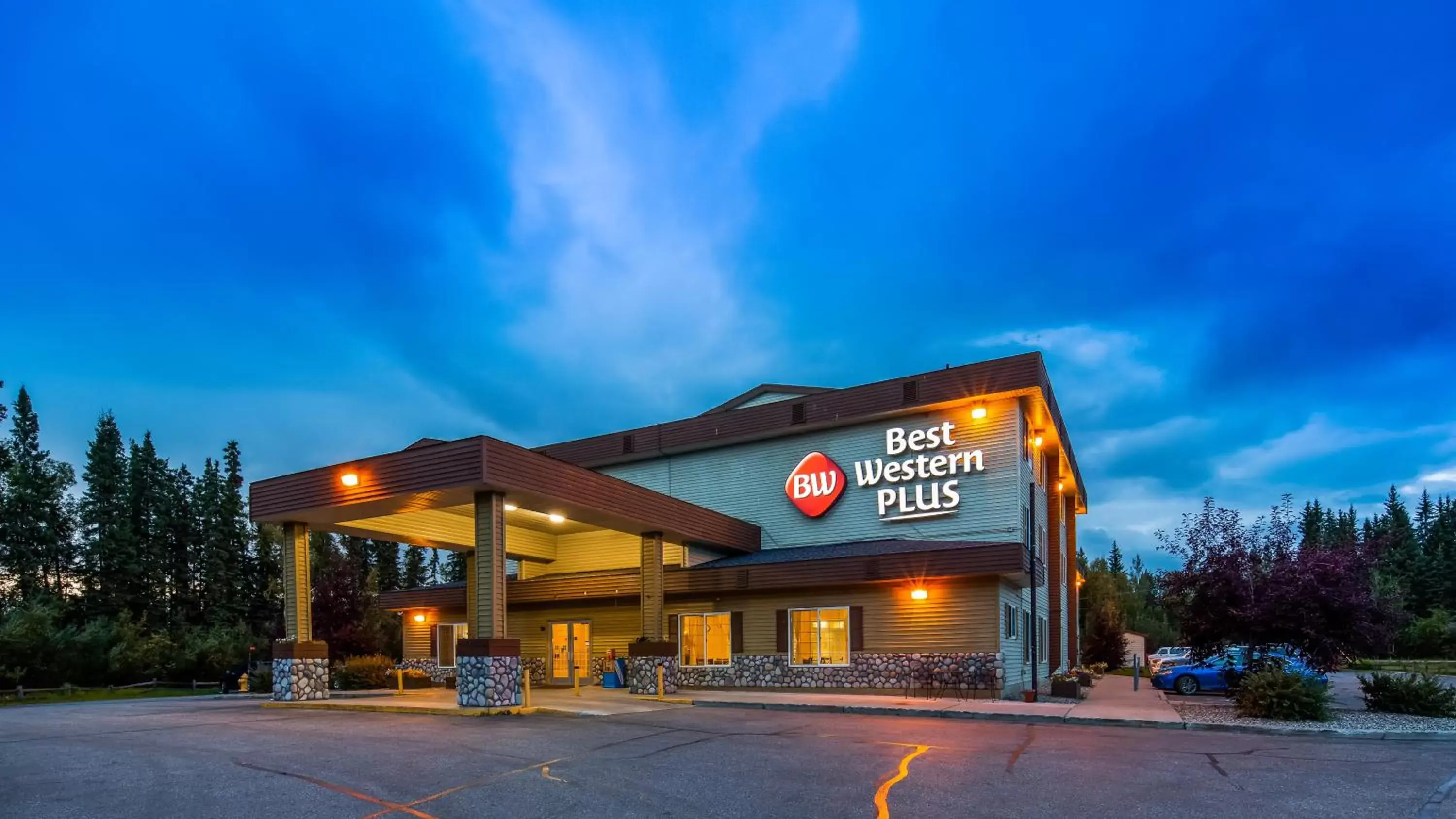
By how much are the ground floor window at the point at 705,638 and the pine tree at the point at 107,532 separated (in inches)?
1414

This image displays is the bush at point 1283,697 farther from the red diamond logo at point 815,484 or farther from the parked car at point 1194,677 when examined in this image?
the red diamond logo at point 815,484

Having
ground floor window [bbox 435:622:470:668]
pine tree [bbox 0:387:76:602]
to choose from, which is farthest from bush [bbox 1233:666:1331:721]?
pine tree [bbox 0:387:76:602]

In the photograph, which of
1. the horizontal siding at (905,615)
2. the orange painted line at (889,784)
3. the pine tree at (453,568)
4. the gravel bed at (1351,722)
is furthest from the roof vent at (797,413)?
the pine tree at (453,568)

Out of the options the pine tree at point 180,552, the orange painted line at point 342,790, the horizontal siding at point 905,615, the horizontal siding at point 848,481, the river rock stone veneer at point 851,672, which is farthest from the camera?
the pine tree at point 180,552

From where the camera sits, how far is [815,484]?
26.7 meters

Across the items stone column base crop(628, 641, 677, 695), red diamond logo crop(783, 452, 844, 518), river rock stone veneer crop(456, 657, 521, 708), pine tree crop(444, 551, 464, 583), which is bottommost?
pine tree crop(444, 551, 464, 583)

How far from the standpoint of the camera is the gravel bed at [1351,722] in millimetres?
14571

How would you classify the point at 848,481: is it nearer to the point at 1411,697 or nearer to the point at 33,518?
the point at 1411,697

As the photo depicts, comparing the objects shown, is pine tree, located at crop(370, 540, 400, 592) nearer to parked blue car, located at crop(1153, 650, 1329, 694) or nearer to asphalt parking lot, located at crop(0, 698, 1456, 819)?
asphalt parking lot, located at crop(0, 698, 1456, 819)

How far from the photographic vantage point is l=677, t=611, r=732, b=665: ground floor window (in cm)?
2494

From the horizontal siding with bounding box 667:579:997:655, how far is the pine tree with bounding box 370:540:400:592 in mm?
49011

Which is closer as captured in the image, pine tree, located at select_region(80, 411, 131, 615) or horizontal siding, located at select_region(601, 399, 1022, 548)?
horizontal siding, located at select_region(601, 399, 1022, 548)

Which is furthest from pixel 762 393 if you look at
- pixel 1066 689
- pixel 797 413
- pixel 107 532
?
pixel 107 532

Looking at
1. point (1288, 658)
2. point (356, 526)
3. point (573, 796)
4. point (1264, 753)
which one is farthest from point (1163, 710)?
point (356, 526)
